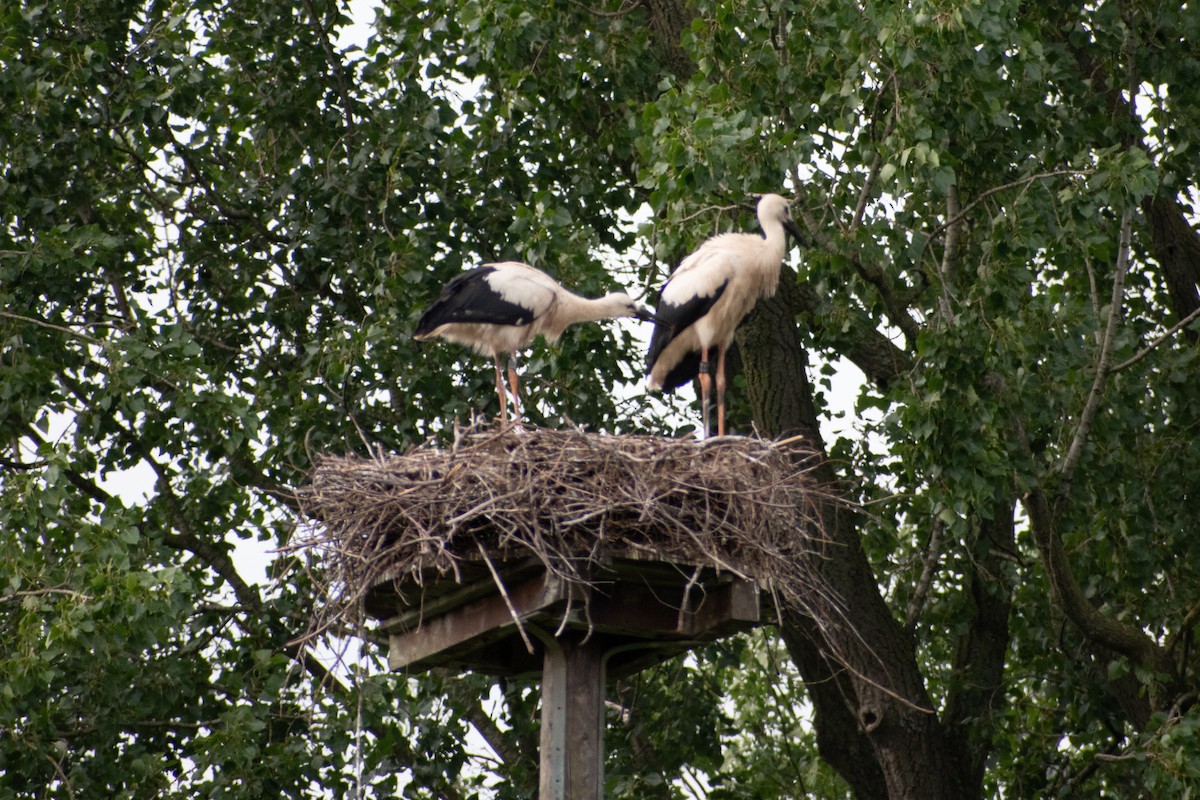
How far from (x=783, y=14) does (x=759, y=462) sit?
11.4 feet

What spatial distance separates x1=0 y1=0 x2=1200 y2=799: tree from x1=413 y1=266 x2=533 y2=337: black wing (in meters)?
0.70

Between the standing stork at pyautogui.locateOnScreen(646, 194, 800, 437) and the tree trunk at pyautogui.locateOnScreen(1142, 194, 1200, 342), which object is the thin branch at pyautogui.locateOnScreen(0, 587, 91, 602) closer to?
the standing stork at pyautogui.locateOnScreen(646, 194, 800, 437)

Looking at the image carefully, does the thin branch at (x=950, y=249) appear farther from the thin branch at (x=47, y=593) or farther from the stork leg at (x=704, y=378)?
the thin branch at (x=47, y=593)

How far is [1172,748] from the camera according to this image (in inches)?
355

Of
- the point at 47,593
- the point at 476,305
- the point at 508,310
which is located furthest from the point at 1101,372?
the point at 47,593

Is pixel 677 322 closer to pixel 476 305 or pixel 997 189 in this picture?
pixel 476 305

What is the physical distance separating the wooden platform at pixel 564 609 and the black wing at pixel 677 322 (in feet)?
8.57

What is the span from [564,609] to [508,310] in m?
2.98

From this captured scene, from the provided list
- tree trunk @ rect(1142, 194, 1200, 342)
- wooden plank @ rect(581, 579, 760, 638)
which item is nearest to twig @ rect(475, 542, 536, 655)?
wooden plank @ rect(581, 579, 760, 638)

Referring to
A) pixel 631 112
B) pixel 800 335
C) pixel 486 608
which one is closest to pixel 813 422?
pixel 800 335

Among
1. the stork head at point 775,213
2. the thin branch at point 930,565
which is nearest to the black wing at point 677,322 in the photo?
the stork head at point 775,213

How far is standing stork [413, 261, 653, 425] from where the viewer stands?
9.03m

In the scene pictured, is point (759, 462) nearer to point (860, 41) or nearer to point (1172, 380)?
point (860, 41)

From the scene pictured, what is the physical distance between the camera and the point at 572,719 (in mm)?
6508
